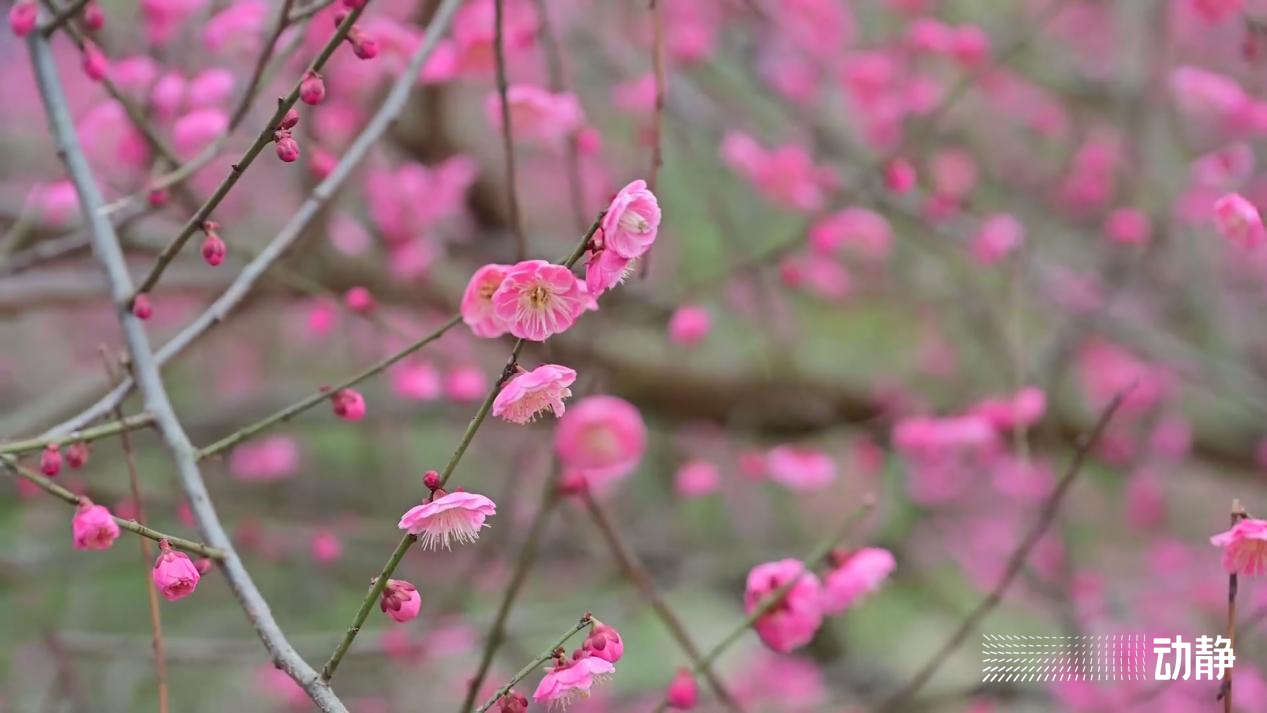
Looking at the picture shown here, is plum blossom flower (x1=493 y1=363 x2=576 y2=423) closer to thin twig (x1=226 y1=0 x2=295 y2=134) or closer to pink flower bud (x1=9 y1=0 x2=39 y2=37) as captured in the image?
thin twig (x1=226 y1=0 x2=295 y2=134)

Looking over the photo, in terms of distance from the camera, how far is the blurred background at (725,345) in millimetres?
2225

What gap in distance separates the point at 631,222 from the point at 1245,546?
0.63 m

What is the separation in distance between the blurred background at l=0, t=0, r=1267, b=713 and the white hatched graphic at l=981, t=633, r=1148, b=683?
0.23ft

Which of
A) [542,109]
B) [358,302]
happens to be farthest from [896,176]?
[358,302]

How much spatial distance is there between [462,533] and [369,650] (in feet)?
4.02

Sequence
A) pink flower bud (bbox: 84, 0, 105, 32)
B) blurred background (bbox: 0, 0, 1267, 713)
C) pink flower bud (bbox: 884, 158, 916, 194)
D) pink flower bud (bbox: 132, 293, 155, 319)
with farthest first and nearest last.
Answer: blurred background (bbox: 0, 0, 1267, 713) < pink flower bud (bbox: 884, 158, 916, 194) < pink flower bud (bbox: 84, 0, 105, 32) < pink flower bud (bbox: 132, 293, 155, 319)

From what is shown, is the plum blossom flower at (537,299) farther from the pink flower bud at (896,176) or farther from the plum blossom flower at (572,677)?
the pink flower bud at (896,176)

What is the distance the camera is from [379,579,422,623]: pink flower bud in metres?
0.89

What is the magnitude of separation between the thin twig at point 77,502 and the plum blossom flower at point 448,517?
0.53ft

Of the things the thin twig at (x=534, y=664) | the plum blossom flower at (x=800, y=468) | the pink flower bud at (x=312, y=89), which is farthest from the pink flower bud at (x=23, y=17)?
the plum blossom flower at (x=800, y=468)

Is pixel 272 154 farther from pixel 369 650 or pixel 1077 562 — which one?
pixel 1077 562

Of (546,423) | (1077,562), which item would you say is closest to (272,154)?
(546,423)

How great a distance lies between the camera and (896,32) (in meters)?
3.65

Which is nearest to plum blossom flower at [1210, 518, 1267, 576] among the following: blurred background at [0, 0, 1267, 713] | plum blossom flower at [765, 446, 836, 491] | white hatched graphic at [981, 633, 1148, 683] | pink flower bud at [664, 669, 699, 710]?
pink flower bud at [664, 669, 699, 710]
